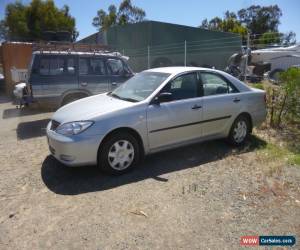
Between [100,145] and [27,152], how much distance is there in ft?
7.01

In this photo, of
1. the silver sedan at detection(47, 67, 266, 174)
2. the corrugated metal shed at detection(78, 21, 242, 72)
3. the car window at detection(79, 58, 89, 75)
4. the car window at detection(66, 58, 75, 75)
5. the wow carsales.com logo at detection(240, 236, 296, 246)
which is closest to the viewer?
the wow carsales.com logo at detection(240, 236, 296, 246)

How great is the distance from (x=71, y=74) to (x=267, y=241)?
610cm

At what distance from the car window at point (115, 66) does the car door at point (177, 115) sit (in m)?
3.55

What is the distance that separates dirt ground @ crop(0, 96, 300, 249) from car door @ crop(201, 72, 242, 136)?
0.54 metres

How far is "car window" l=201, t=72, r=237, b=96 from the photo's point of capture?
5.08 metres

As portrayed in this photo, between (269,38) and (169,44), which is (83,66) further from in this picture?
(169,44)

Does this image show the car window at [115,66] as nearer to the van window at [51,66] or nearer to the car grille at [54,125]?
the van window at [51,66]

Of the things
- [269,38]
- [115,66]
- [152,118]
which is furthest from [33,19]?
[152,118]

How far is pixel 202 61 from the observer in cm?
2027

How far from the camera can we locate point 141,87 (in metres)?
4.92

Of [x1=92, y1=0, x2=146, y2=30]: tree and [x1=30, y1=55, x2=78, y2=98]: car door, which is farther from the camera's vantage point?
[x1=92, y1=0, x2=146, y2=30]: tree

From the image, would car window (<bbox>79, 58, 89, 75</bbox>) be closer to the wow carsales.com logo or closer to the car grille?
the car grille

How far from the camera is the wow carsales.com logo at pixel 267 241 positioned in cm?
290

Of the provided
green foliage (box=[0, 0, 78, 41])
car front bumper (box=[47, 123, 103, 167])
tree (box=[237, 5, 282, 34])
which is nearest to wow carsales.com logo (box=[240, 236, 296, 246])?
car front bumper (box=[47, 123, 103, 167])
